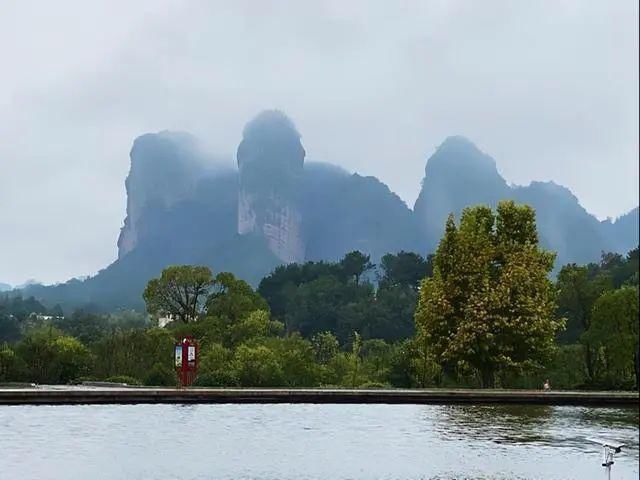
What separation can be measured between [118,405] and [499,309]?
15.0 meters

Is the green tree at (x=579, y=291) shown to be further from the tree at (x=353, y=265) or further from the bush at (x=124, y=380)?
the tree at (x=353, y=265)

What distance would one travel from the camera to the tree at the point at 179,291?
5150 cm

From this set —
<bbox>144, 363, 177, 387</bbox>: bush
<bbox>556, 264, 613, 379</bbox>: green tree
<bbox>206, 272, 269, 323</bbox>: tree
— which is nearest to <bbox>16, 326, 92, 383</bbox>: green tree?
<bbox>144, 363, 177, 387</bbox>: bush

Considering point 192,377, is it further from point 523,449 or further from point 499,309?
point 523,449

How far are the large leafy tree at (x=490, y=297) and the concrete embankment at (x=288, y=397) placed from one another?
5.39 metres

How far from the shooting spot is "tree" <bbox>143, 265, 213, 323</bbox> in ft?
169

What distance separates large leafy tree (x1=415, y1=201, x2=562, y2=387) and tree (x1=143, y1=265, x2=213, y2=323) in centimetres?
Answer: 2062

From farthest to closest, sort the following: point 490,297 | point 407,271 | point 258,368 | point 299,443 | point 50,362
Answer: point 407,271 < point 50,362 < point 258,368 < point 490,297 < point 299,443

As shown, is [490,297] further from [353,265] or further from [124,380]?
[353,265]

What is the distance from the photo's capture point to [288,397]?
81.4ft

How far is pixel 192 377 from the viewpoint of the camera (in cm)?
3130

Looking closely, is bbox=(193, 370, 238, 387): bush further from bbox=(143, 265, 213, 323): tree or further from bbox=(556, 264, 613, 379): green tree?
bbox=(143, 265, 213, 323): tree

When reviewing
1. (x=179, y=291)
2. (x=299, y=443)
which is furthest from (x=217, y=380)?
(x=179, y=291)

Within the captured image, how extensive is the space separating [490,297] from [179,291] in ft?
86.8
